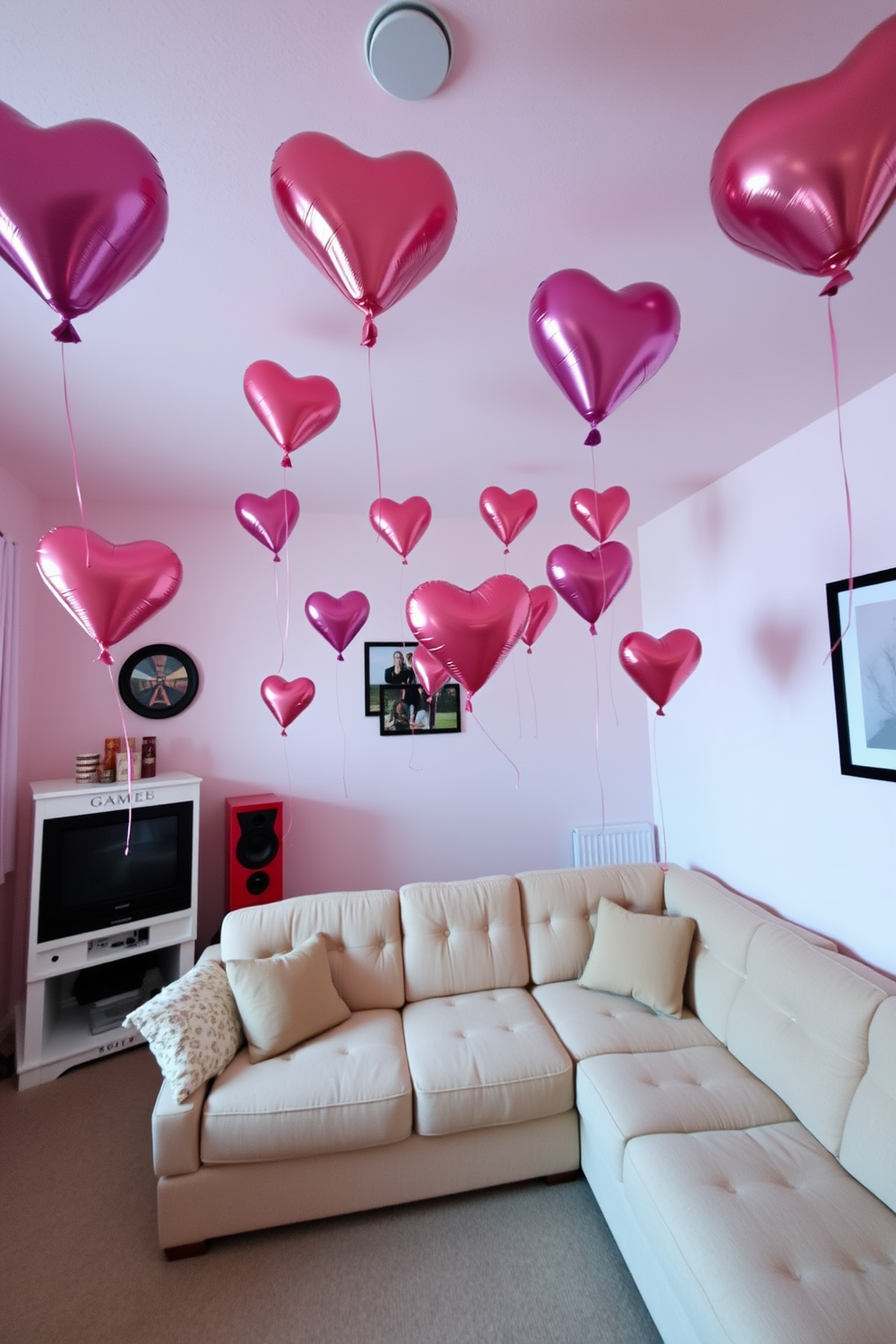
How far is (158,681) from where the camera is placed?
3.07m

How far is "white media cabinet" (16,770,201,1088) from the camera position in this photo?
91.1 inches

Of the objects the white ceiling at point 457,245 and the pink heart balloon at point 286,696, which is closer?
the white ceiling at point 457,245

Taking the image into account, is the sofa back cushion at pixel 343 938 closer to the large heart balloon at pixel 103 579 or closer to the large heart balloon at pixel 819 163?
the large heart balloon at pixel 103 579

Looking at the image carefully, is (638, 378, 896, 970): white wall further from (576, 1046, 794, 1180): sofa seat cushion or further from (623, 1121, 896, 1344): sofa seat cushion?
(623, 1121, 896, 1344): sofa seat cushion

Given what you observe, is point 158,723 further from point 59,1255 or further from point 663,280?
point 663,280

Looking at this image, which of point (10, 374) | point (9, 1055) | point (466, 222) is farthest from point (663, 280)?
point (9, 1055)

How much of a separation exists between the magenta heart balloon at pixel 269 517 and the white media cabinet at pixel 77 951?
114cm

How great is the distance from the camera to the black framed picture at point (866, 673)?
1.92 metres

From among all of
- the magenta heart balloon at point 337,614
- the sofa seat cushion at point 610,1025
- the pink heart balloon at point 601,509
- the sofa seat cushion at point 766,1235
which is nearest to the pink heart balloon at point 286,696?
the magenta heart balloon at point 337,614

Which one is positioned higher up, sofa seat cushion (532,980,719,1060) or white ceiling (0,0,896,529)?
white ceiling (0,0,896,529)

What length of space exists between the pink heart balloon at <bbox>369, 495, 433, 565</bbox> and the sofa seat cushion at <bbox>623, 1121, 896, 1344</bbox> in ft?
6.72

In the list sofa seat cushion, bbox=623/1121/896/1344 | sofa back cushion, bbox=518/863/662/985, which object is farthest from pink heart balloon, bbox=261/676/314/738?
sofa seat cushion, bbox=623/1121/896/1344

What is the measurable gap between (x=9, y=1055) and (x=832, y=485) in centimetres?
435

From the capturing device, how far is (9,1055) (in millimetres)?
2441
